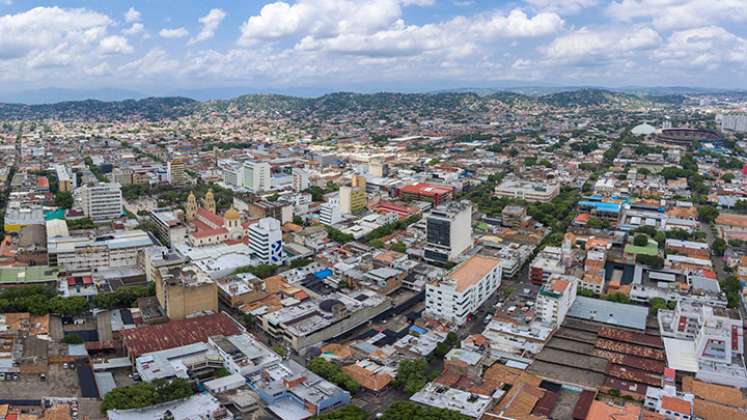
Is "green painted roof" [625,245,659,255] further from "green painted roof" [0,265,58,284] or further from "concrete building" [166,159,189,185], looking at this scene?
"concrete building" [166,159,189,185]

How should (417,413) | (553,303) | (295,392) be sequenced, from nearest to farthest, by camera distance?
(417,413)
(295,392)
(553,303)

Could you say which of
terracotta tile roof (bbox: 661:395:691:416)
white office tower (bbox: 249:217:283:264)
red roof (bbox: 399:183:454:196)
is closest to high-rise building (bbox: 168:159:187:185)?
red roof (bbox: 399:183:454:196)

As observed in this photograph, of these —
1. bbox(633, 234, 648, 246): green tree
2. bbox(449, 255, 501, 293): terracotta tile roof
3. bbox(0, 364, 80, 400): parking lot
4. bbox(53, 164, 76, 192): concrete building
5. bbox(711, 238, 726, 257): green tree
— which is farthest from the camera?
bbox(53, 164, 76, 192): concrete building

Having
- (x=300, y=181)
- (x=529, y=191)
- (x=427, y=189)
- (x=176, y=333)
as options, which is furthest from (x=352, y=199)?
(x=176, y=333)

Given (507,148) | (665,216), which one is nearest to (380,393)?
(665,216)

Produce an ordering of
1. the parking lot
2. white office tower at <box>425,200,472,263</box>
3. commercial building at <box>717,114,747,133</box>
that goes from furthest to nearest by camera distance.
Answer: commercial building at <box>717,114,747,133</box>, white office tower at <box>425,200,472,263</box>, the parking lot

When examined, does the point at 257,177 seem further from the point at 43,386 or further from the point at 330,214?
the point at 43,386

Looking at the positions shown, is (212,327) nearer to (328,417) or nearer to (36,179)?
(328,417)
